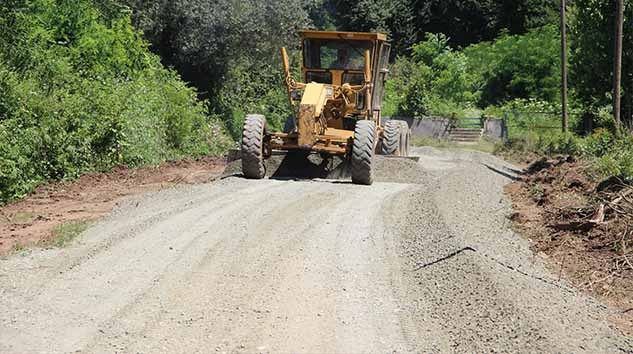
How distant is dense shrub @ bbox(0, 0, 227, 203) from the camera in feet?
56.2

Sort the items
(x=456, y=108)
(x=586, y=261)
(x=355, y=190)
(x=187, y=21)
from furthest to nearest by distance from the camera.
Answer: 1. (x=456, y=108)
2. (x=187, y=21)
3. (x=355, y=190)
4. (x=586, y=261)

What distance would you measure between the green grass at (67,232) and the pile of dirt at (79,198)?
4.8 inches

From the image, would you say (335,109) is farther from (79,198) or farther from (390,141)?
(79,198)

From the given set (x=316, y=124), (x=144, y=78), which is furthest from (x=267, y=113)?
(x=316, y=124)

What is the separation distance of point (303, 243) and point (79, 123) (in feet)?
31.4

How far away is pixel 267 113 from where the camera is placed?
3566 cm

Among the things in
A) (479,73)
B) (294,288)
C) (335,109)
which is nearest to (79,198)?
(335,109)

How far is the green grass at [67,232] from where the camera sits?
35.7 ft

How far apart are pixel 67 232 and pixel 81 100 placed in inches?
322

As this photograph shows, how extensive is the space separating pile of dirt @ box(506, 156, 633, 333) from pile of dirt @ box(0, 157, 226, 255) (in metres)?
6.40

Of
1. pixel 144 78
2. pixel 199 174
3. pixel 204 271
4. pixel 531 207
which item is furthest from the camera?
pixel 144 78

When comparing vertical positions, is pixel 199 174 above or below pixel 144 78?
below

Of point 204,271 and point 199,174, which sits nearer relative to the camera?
point 204,271

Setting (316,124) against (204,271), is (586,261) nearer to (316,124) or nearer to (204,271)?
(204,271)
